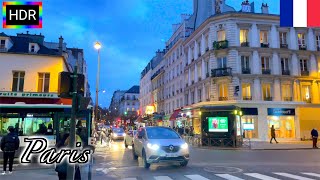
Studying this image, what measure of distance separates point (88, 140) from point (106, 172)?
16.8 ft

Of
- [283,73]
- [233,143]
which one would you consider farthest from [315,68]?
[233,143]

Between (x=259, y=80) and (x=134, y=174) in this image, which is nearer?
(x=134, y=174)

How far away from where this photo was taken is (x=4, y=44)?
28.9 m

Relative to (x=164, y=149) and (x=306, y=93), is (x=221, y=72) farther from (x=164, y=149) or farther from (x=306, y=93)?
(x=164, y=149)

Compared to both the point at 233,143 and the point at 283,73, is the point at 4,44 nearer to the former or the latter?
the point at 233,143

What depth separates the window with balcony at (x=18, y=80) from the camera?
2752 cm

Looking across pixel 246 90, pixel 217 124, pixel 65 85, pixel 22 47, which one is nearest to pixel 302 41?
pixel 246 90

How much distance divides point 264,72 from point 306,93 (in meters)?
5.66

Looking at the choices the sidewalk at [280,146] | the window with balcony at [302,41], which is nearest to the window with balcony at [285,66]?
the window with balcony at [302,41]

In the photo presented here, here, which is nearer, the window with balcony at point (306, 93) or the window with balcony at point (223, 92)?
the window with balcony at point (223, 92)

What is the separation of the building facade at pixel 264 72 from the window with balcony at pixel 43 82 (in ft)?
59.9

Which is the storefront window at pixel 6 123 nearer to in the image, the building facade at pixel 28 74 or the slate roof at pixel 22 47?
the building facade at pixel 28 74

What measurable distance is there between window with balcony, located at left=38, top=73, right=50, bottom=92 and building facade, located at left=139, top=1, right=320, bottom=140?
18.3 metres

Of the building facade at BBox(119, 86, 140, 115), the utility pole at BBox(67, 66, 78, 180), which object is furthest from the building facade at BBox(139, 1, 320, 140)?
the building facade at BBox(119, 86, 140, 115)
